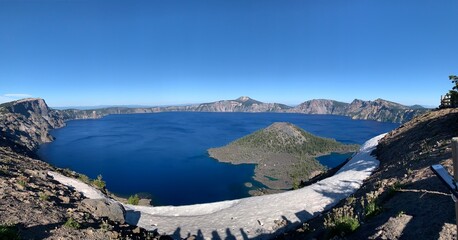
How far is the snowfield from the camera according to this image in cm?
1797

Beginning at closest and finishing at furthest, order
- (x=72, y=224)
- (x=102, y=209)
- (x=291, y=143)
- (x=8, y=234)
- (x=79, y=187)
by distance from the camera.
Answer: (x=8, y=234), (x=72, y=224), (x=102, y=209), (x=79, y=187), (x=291, y=143)

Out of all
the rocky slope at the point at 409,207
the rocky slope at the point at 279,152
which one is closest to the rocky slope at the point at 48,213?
the rocky slope at the point at 409,207

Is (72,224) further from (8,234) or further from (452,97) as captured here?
(452,97)

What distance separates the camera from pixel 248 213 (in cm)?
2075

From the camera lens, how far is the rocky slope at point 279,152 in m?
105

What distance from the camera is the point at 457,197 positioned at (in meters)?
3.78

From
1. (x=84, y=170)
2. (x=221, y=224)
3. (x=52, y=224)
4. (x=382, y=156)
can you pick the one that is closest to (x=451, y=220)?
(x=221, y=224)

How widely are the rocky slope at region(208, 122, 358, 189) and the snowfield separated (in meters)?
70.7

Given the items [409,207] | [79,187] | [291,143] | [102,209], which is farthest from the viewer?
[291,143]

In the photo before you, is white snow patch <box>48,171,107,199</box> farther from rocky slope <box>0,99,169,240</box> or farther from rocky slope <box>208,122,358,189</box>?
rocky slope <box>208,122,358,189</box>

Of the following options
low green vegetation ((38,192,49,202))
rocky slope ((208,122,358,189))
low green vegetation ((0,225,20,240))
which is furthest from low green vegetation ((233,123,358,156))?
low green vegetation ((0,225,20,240))

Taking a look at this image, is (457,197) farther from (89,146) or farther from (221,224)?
(89,146)

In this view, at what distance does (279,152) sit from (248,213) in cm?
12044

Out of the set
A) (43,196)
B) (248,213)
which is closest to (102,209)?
(43,196)
